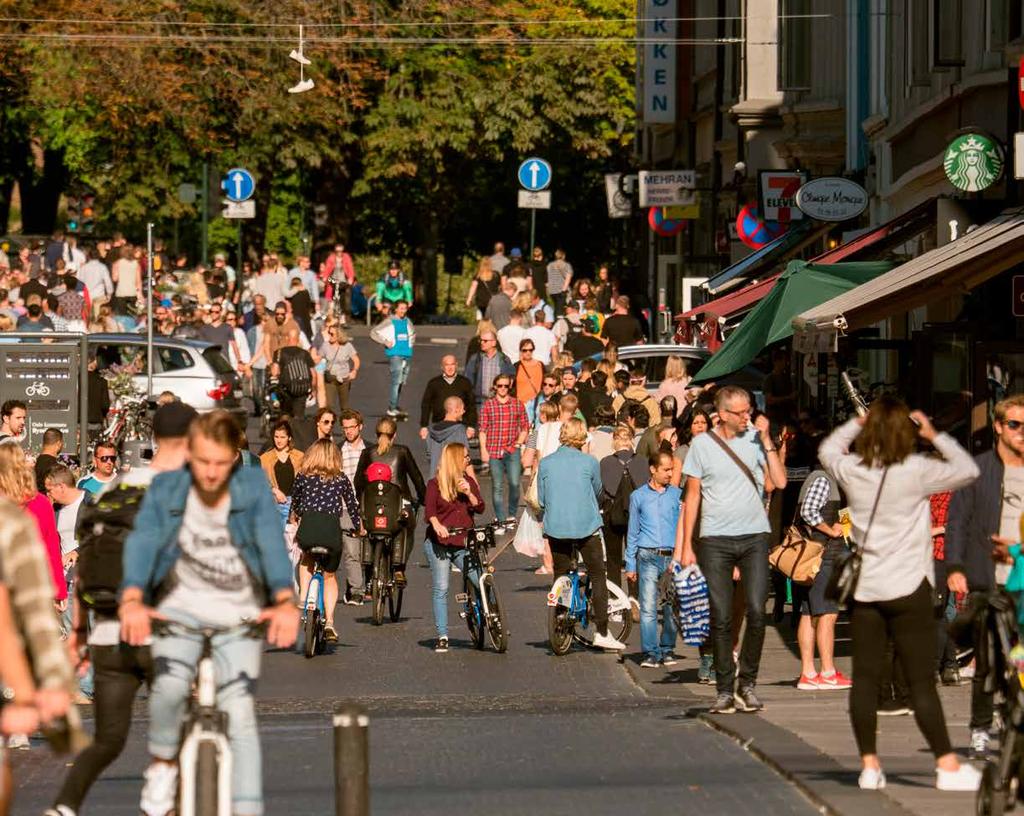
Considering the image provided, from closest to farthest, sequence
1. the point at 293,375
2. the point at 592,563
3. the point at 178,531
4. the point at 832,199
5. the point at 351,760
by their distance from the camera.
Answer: the point at 351,760
the point at 178,531
the point at 592,563
the point at 832,199
the point at 293,375

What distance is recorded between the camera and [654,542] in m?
17.5

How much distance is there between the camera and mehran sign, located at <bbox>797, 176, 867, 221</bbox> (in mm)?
26203

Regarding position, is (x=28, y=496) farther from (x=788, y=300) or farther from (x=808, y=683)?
(x=788, y=300)

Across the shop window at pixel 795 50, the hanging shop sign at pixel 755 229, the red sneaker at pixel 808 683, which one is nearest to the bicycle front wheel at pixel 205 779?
the red sneaker at pixel 808 683

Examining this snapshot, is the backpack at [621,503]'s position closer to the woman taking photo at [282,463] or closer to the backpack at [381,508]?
the backpack at [381,508]

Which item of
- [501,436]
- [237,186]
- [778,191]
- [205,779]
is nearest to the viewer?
[205,779]

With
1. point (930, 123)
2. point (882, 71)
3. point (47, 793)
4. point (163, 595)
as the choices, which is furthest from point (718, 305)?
point (163, 595)

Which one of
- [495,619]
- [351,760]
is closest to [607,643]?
[495,619]

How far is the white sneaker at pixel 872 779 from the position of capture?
10.4 m

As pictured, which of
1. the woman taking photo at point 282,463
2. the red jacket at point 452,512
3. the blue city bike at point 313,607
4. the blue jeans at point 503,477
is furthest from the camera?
the blue jeans at point 503,477

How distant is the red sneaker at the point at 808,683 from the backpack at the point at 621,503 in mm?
3532

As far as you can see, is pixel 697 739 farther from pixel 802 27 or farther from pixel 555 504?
pixel 802 27

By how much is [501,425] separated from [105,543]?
15.7 meters

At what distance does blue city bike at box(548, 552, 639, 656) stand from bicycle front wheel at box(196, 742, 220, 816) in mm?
9318
